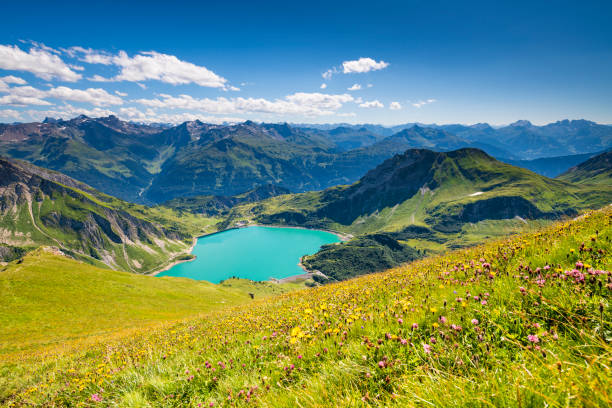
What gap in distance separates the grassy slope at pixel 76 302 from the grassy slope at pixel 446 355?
1335 inches

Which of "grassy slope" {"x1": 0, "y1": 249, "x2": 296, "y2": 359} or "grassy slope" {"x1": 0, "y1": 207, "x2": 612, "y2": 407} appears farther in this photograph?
"grassy slope" {"x1": 0, "y1": 249, "x2": 296, "y2": 359}

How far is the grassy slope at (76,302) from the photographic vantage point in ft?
124

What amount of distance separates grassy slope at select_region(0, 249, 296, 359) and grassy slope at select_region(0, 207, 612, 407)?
33917mm

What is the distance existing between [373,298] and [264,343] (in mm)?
3388

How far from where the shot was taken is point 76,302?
50.8 meters

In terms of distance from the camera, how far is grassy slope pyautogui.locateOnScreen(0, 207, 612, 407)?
236 cm

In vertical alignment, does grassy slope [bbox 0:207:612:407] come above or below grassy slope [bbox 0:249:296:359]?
above

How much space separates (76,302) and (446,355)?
222 feet

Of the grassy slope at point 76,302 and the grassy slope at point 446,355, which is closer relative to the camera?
the grassy slope at point 446,355

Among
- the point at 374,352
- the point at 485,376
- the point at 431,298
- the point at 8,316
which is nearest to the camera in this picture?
the point at 485,376

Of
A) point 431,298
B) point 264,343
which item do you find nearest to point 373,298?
point 431,298

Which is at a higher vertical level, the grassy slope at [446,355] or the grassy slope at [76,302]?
the grassy slope at [446,355]

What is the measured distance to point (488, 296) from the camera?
450 cm

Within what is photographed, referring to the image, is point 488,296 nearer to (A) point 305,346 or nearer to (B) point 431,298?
(B) point 431,298
